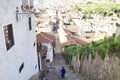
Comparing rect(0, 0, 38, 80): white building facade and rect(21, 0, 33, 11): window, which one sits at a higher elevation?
rect(21, 0, 33, 11): window

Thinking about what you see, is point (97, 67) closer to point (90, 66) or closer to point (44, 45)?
point (90, 66)

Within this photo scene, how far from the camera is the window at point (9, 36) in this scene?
1027 cm

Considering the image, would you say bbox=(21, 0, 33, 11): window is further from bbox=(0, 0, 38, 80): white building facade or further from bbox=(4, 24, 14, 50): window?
bbox=(4, 24, 14, 50): window

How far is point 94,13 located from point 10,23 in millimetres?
118323

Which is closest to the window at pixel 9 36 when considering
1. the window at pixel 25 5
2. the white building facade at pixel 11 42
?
the white building facade at pixel 11 42

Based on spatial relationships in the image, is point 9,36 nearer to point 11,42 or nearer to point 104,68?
point 11,42

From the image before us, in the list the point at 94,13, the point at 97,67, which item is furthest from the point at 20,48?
the point at 94,13

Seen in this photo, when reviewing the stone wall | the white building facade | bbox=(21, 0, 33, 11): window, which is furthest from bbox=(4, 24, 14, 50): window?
the stone wall

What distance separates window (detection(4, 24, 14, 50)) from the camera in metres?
10.3

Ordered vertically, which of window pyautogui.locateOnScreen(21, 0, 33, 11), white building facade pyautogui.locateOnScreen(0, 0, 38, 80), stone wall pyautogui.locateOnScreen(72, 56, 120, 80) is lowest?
stone wall pyautogui.locateOnScreen(72, 56, 120, 80)

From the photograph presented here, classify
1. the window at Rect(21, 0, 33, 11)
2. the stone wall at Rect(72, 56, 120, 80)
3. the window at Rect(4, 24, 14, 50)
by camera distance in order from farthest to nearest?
the window at Rect(21, 0, 33, 11) < the stone wall at Rect(72, 56, 120, 80) < the window at Rect(4, 24, 14, 50)

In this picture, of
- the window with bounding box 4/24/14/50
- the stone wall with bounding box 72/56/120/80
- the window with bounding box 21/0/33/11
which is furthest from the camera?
the window with bounding box 21/0/33/11

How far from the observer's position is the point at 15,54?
11352 millimetres

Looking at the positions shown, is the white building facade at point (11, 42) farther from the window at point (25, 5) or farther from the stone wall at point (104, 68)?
the stone wall at point (104, 68)
